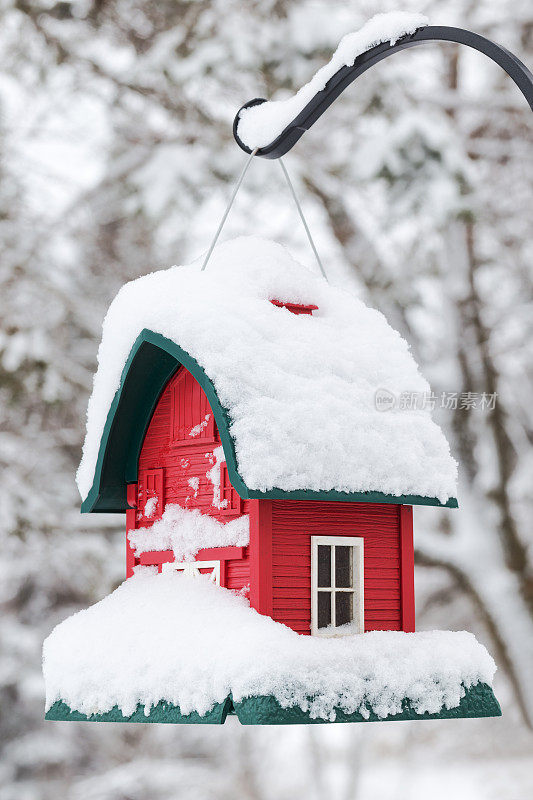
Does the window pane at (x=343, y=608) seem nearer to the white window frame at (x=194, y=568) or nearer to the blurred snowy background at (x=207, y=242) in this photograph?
the white window frame at (x=194, y=568)

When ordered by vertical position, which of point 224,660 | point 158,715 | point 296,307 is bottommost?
point 158,715

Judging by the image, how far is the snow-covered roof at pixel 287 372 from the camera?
181cm

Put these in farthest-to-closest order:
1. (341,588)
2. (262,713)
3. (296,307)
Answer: (296,307) → (341,588) → (262,713)

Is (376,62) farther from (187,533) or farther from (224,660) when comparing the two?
(224,660)

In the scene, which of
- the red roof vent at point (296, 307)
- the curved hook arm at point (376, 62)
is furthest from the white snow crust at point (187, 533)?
the curved hook arm at point (376, 62)

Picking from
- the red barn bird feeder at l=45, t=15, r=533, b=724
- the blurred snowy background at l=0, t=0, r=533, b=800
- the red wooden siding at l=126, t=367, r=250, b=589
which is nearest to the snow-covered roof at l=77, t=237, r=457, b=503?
the red barn bird feeder at l=45, t=15, r=533, b=724

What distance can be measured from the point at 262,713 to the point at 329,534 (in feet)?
1.53

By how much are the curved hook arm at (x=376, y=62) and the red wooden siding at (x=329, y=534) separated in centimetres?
74

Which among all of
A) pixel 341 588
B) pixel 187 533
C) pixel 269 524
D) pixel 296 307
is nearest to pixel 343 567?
pixel 341 588

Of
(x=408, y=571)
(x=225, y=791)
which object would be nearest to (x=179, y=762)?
(x=225, y=791)

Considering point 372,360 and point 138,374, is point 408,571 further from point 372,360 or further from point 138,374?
point 138,374

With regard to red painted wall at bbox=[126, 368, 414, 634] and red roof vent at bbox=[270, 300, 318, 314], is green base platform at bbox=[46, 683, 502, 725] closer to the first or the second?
red painted wall at bbox=[126, 368, 414, 634]

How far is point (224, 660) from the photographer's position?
171 cm

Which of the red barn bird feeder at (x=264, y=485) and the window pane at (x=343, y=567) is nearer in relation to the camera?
the red barn bird feeder at (x=264, y=485)
